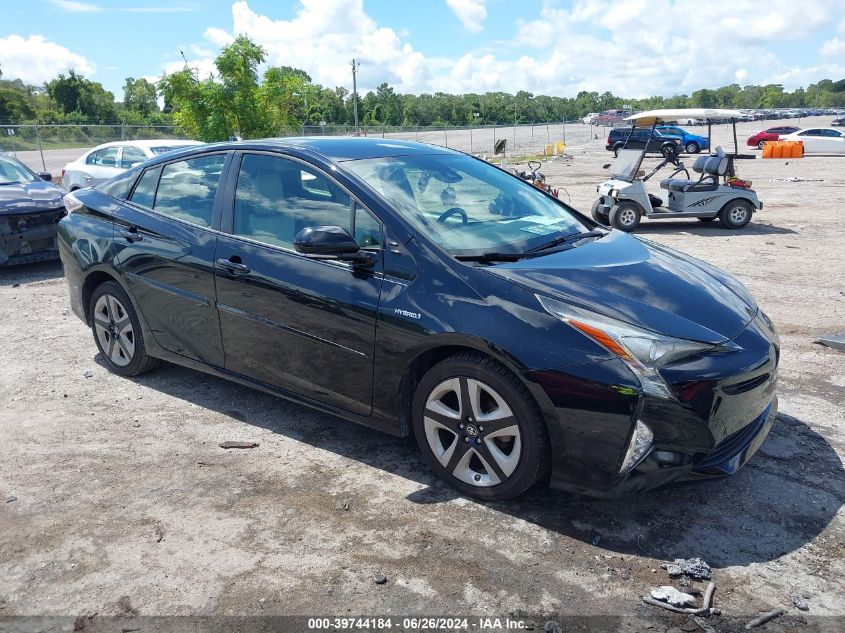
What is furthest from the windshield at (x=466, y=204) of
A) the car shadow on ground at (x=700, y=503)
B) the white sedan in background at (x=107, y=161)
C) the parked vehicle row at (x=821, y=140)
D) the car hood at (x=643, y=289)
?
the parked vehicle row at (x=821, y=140)

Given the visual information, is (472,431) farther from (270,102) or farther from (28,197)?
(270,102)

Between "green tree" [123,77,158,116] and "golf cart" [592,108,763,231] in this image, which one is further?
"green tree" [123,77,158,116]

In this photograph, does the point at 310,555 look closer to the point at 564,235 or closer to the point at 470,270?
the point at 470,270

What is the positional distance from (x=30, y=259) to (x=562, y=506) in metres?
7.93

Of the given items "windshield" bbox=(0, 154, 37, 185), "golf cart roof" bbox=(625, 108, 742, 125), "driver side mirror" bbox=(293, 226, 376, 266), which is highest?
"golf cart roof" bbox=(625, 108, 742, 125)

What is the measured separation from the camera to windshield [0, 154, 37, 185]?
9.91 metres

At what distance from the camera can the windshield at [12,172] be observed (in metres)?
9.91

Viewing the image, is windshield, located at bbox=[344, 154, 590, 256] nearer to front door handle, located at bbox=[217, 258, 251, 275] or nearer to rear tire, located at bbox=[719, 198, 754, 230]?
front door handle, located at bbox=[217, 258, 251, 275]

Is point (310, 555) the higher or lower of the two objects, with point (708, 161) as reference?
lower

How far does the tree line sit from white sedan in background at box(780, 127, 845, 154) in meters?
22.7

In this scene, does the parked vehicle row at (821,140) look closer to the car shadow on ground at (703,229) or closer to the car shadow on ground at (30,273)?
the car shadow on ground at (703,229)

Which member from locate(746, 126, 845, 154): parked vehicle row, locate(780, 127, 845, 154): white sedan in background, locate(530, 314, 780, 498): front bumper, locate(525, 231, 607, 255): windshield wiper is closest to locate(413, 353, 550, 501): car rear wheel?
locate(530, 314, 780, 498): front bumper

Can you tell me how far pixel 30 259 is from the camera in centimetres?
912

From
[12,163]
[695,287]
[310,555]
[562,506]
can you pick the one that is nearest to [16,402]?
[310,555]
